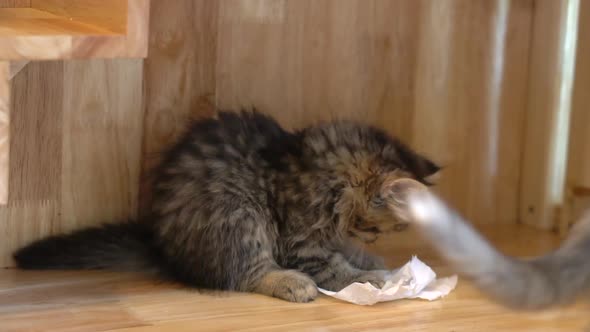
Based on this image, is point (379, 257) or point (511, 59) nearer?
point (379, 257)

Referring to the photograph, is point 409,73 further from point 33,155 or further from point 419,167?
point 33,155

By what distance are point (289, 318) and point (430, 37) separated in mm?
902

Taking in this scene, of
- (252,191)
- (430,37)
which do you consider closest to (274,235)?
(252,191)

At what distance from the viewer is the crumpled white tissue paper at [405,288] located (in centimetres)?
174

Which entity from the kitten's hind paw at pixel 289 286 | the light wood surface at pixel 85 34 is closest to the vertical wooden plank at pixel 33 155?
the light wood surface at pixel 85 34

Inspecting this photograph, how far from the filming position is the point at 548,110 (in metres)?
2.36

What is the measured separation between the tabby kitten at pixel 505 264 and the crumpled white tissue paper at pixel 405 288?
76 centimetres

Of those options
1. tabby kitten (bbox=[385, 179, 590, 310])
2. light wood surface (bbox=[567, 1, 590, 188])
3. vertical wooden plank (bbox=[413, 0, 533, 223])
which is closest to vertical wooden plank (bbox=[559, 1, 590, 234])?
light wood surface (bbox=[567, 1, 590, 188])

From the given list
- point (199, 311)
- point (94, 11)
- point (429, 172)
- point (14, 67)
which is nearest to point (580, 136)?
point (429, 172)

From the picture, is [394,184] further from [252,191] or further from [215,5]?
[215,5]

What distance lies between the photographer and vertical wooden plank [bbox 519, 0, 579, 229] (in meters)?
2.30

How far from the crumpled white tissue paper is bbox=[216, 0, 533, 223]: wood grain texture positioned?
1.45 ft

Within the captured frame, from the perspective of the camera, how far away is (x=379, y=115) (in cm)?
223

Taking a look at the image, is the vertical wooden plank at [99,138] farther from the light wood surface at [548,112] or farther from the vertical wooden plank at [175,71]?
the light wood surface at [548,112]
